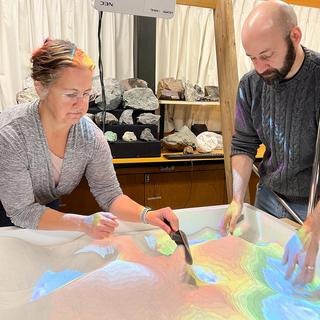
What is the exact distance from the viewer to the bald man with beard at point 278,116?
0.99 meters

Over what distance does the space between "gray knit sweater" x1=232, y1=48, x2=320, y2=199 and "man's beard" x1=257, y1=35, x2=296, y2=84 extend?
3cm

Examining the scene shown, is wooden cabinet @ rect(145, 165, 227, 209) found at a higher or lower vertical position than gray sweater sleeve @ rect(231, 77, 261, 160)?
lower

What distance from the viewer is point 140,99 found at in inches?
86.7

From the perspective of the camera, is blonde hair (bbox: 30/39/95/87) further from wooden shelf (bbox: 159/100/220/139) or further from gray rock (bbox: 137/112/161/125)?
wooden shelf (bbox: 159/100/220/139)

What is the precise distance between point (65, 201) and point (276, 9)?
144 centimetres

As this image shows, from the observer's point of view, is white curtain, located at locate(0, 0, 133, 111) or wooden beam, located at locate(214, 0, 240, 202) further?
white curtain, located at locate(0, 0, 133, 111)

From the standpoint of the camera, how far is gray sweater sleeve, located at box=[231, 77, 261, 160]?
1224mm

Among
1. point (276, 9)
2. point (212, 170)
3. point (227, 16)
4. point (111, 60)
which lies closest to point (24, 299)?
point (276, 9)

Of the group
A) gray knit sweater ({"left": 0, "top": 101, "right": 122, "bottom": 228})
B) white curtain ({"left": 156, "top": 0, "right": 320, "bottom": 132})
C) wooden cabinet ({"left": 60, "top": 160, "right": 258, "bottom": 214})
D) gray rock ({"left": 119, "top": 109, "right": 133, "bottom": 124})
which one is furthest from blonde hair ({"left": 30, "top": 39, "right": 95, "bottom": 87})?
white curtain ({"left": 156, "top": 0, "right": 320, "bottom": 132})

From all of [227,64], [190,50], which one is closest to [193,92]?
[190,50]

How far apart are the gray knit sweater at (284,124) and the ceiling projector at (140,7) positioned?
13.3 inches

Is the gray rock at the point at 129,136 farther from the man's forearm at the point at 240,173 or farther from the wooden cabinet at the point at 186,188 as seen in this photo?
the man's forearm at the point at 240,173

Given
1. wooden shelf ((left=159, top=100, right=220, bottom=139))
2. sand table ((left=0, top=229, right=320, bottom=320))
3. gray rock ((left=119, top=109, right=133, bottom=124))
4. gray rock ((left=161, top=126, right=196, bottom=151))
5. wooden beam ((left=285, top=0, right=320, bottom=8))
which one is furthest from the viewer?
wooden shelf ((left=159, top=100, right=220, bottom=139))

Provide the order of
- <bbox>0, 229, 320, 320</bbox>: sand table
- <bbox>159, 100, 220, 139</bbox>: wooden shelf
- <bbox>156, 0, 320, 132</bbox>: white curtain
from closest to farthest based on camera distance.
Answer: <bbox>0, 229, 320, 320</bbox>: sand table
<bbox>159, 100, 220, 139</bbox>: wooden shelf
<bbox>156, 0, 320, 132</bbox>: white curtain
